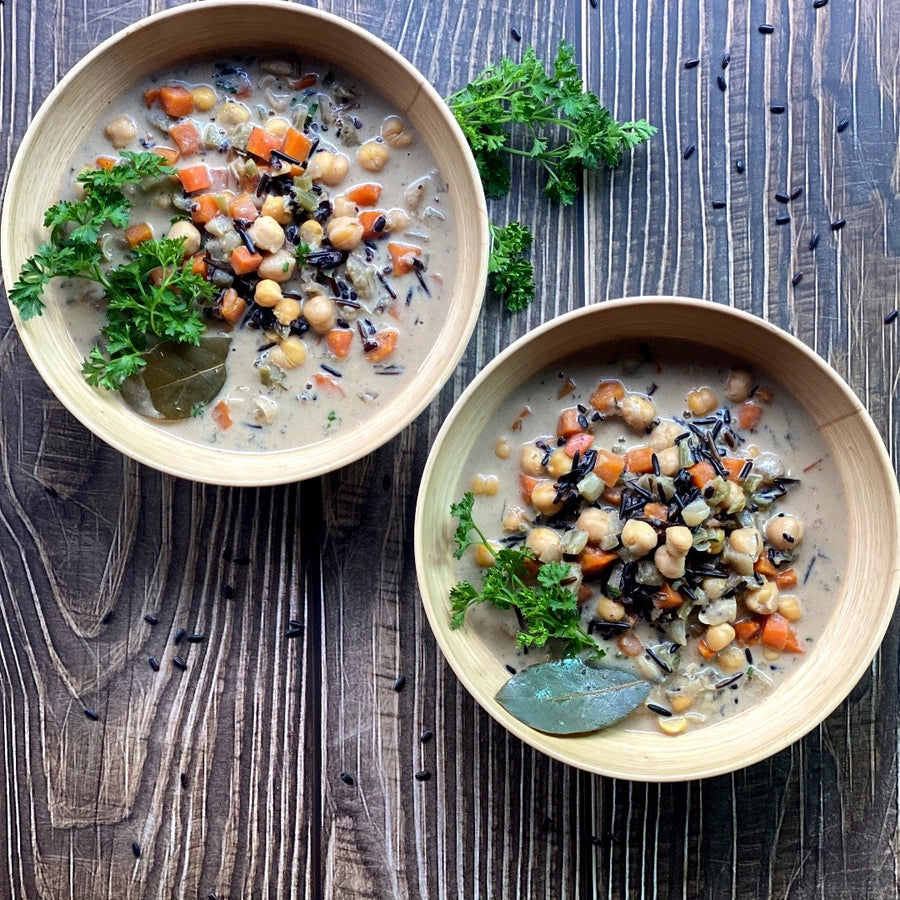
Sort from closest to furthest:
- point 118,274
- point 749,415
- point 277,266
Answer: point 118,274
point 277,266
point 749,415

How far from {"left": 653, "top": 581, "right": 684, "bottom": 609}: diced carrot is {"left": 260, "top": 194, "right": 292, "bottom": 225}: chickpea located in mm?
1421

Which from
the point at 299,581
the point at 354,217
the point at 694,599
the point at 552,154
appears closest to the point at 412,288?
the point at 354,217

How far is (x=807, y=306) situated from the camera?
9.32 feet

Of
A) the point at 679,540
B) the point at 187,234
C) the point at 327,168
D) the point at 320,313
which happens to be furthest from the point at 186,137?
the point at 679,540

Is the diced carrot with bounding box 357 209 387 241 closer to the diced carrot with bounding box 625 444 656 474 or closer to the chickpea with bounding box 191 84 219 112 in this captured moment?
the chickpea with bounding box 191 84 219 112

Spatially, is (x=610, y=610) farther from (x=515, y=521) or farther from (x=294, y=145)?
(x=294, y=145)

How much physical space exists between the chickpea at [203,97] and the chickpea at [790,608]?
81.7 inches

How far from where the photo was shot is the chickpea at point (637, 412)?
8.46ft

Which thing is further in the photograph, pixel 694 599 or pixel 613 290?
pixel 613 290

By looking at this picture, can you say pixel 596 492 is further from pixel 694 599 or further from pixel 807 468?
pixel 807 468

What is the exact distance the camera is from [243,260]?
8.25 ft

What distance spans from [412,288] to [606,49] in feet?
3.20

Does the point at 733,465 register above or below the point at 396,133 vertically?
below

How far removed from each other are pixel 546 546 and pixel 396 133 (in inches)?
47.5
